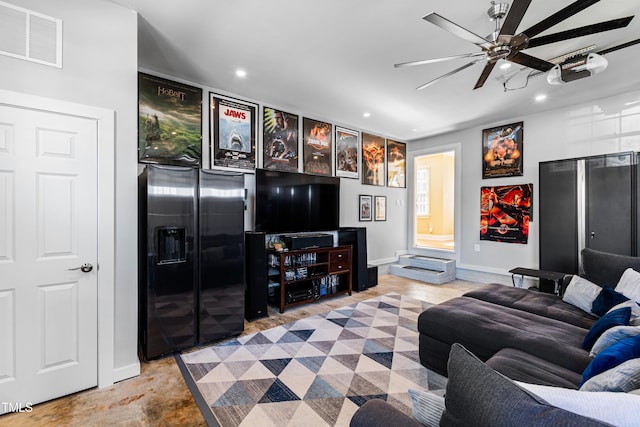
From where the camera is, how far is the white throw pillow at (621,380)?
932 mm

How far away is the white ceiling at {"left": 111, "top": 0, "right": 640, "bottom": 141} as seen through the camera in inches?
90.3

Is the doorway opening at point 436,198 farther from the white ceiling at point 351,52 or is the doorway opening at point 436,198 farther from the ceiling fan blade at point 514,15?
the ceiling fan blade at point 514,15

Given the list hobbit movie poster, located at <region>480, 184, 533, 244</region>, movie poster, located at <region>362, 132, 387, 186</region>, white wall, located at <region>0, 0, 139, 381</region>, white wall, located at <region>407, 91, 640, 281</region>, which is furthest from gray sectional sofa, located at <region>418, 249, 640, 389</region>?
movie poster, located at <region>362, 132, 387, 186</region>

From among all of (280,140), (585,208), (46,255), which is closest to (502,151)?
(585,208)

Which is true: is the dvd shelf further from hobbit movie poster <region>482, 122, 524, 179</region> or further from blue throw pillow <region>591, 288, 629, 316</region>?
hobbit movie poster <region>482, 122, 524, 179</region>

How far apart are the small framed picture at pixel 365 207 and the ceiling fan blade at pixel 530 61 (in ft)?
11.3

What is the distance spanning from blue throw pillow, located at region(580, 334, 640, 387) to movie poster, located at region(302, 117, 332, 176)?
13.0 feet

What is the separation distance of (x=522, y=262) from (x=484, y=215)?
0.98m

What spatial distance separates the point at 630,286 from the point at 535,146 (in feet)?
10.5

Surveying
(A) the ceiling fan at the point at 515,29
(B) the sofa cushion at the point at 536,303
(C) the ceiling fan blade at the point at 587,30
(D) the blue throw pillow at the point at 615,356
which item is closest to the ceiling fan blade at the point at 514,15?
(A) the ceiling fan at the point at 515,29

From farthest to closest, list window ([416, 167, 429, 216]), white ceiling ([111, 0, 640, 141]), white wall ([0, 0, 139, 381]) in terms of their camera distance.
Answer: window ([416, 167, 429, 216]) < white ceiling ([111, 0, 640, 141]) < white wall ([0, 0, 139, 381])

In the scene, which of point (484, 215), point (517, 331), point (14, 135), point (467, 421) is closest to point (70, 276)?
point (14, 135)

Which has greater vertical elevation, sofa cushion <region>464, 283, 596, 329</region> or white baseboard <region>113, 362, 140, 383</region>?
sofa cushion <region>464, 283, 596, 329</region>

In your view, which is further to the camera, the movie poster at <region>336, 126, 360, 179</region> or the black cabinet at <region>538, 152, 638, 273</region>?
the movie poster at <region>336, 126, 360, 179</region>
